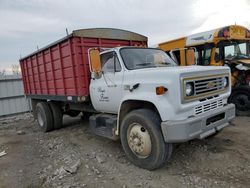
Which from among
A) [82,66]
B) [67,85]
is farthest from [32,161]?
[82,66]

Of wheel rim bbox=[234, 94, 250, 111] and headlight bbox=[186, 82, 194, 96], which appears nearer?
headlight bbox=[186, 82, 194, 96]

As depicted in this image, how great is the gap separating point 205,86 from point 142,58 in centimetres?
145

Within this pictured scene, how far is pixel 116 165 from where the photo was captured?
426 cm

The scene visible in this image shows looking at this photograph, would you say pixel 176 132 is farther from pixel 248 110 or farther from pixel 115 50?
pixel 248 110

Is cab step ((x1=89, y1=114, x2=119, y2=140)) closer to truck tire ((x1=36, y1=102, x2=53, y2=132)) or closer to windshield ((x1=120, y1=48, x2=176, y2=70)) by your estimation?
windshield ((x1=120, y1=48, x2=176, y2=70))

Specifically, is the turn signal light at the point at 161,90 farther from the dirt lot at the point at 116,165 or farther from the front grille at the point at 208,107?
the dirt lot at the point at 116,165

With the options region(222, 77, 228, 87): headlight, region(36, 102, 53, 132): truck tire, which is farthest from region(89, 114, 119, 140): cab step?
region(36, 102, 53, 132): truck tire

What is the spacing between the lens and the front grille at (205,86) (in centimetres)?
355

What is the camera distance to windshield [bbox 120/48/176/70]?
4.52m

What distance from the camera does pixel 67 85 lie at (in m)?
5.89

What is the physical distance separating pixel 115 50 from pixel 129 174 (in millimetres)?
2395

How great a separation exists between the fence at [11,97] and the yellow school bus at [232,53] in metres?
9.24

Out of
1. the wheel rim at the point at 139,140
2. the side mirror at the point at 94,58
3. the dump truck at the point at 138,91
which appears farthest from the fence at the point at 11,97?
the wheel rim at the point at 139,140

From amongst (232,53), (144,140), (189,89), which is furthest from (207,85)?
(232,53)
